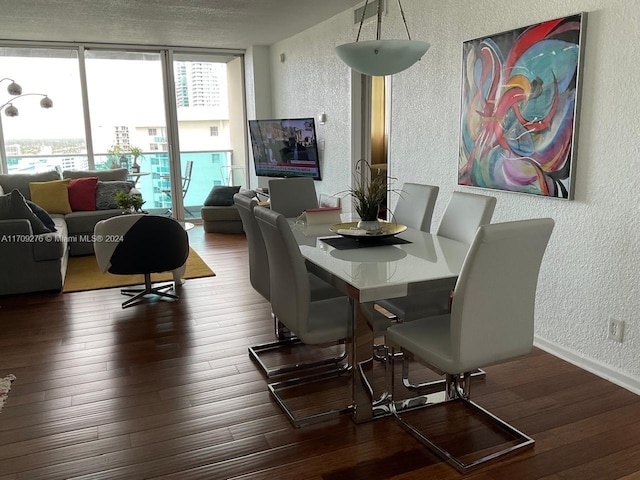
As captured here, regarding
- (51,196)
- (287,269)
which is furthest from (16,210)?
(287,269)

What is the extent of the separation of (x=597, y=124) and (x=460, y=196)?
814mm

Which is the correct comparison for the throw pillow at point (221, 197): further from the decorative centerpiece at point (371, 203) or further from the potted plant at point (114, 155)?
the decorative centerpiece at point (371, 203)

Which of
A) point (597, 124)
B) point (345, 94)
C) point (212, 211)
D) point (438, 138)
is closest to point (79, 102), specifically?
point (212, 211)

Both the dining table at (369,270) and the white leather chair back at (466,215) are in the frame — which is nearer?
the dining table at (369,270)

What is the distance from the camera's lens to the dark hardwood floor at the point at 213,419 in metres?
2.21

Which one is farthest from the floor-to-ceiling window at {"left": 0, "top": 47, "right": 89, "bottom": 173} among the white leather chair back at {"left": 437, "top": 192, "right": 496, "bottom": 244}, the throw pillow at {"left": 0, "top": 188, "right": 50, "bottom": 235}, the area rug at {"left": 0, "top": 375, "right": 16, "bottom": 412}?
the white leather chair back at {"left": 437, "top": 192, "right": 496, "bottom": 244}

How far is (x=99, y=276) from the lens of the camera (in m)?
5.16

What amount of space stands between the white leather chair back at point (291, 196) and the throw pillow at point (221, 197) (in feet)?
11.1

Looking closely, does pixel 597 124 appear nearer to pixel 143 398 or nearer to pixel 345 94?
pixel 143 398

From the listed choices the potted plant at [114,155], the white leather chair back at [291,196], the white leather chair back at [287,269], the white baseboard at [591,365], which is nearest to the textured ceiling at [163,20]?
the potted plant at [114,155]

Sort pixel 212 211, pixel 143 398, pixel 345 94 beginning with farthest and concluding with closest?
pixel 212 211 → pixel 345 94 → pixel 143 398

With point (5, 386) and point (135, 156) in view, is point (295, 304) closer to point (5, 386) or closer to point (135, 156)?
point (5, 386)

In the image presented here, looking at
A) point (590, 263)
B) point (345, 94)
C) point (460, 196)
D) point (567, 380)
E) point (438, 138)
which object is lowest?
point (567, 380)

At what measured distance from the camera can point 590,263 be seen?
9.95ft
